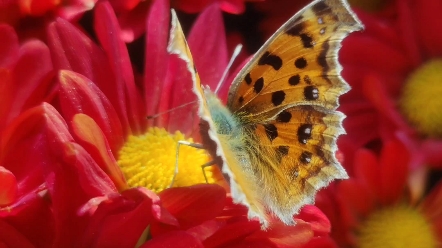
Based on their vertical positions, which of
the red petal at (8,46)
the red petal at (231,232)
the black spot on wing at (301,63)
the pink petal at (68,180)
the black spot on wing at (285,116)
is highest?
the red petal at (8,46)

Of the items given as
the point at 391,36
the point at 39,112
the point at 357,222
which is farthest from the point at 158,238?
the point at 391,36

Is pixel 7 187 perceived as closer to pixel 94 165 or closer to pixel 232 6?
pixel 94 165

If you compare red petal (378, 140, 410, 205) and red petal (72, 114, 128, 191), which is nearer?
red petal (72, 114, 128, 191)

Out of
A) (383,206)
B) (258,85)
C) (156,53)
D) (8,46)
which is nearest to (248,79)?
(258,85)

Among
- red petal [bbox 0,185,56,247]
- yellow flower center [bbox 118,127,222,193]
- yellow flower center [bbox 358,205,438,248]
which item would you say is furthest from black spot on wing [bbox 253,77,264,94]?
yellow flower center [bbox 358,205,438,248]

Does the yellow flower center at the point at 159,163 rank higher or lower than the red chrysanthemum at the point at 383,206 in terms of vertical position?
higher

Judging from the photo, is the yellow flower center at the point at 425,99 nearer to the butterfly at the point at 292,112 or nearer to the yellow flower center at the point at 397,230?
the yellow flower center at the point at 397,230

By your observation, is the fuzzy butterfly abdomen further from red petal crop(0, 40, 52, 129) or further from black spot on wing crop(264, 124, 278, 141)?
red petal crop(0, 40, 52, 129)

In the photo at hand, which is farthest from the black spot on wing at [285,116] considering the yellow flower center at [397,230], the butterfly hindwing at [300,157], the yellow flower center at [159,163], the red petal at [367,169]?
the yellow flower center at [397,230]
